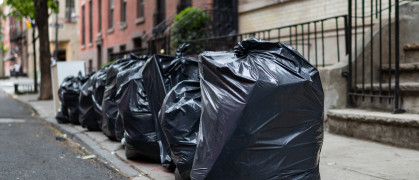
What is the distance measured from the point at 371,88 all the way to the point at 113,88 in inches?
124

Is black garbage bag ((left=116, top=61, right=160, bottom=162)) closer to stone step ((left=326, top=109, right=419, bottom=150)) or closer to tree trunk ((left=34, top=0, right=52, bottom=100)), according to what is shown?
stone step ((left=326, top=109, right=419, bottom=150))

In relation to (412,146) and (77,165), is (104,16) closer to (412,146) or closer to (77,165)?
(77,165)

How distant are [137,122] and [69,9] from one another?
31.3 m

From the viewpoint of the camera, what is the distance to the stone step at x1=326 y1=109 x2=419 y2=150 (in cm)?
422

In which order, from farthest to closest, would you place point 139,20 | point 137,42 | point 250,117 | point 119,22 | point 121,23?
point 119,22 < point 121,23 < point 137,42 < point 139,20 < point 250,117

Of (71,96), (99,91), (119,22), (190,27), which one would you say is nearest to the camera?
(99,91)

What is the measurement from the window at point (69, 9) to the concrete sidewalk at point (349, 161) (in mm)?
29965

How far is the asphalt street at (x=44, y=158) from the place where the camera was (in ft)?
13.5

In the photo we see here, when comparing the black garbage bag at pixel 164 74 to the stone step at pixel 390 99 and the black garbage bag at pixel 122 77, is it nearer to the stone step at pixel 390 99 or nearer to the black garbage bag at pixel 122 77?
the black garbage bag at pixel 122 77

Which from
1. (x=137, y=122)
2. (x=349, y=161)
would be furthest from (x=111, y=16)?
(x=349, y=161)

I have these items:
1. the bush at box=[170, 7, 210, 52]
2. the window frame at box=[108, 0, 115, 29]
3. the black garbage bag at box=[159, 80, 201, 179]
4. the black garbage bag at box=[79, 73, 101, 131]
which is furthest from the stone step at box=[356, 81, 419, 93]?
the window frame at box=[108, 0, 115, 29]

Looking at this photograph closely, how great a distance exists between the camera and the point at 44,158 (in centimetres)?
491

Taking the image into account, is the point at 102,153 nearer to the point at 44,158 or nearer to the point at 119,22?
the point at 44,158

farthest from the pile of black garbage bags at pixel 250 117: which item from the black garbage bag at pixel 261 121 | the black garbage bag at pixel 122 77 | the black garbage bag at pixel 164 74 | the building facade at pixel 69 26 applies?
the building facade at pixel 69 26
